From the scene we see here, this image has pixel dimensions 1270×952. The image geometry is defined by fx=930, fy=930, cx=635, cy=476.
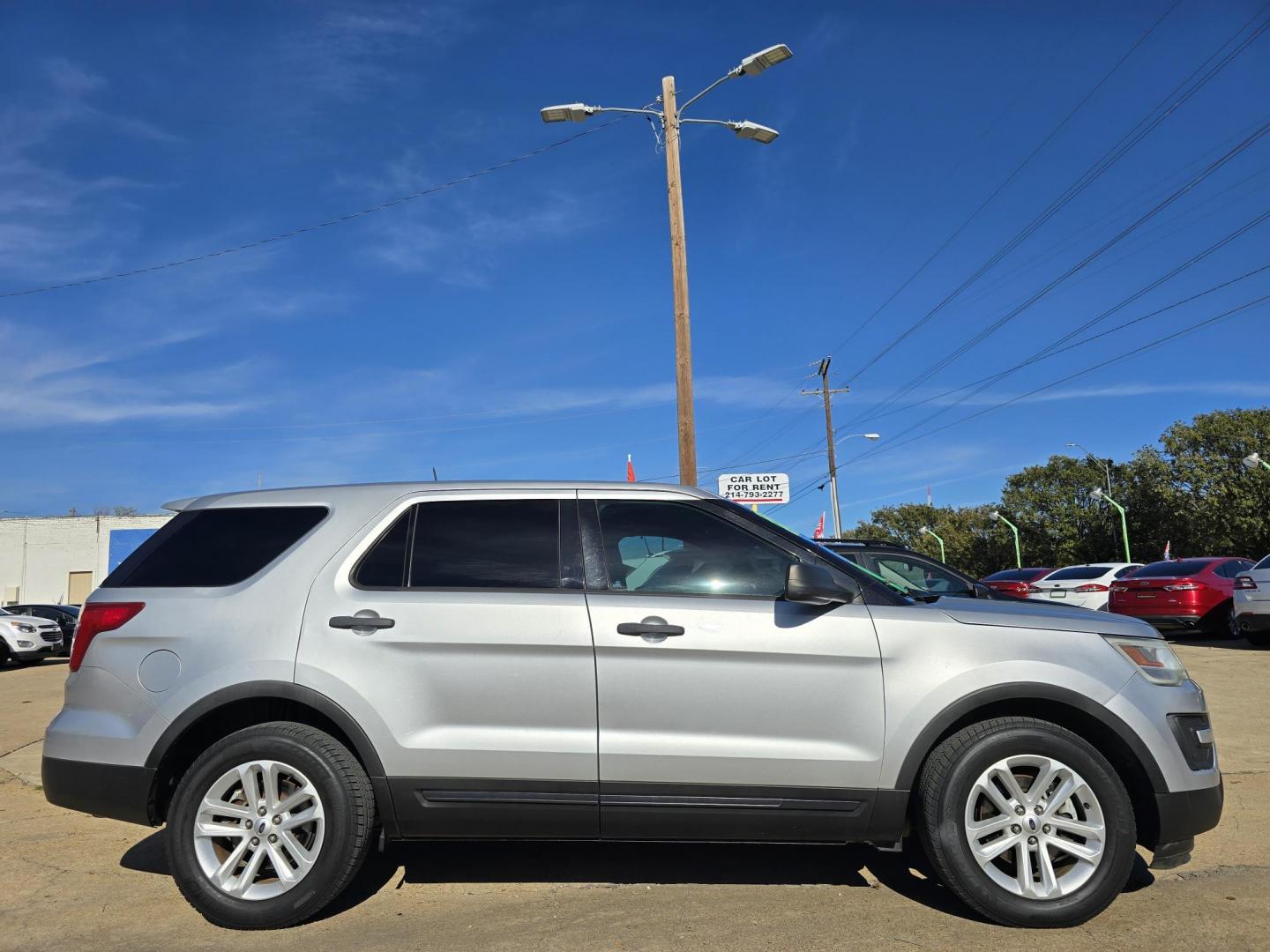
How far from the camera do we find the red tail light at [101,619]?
3902 mm

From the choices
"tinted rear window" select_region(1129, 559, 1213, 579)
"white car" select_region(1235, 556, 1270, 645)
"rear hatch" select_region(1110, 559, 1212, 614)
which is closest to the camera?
"white car" select_region(1235, 556, 1270, 645)

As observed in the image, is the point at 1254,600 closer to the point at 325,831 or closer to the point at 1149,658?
the point at 1149,658

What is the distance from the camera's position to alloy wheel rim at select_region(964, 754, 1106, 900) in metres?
3.63

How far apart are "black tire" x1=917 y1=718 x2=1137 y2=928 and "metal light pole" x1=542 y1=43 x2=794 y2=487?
7768mm

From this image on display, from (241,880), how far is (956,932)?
9.22 feet

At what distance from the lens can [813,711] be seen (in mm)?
3670

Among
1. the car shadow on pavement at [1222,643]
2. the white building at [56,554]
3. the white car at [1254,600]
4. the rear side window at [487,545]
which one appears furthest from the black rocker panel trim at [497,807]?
the white building at [56,554]

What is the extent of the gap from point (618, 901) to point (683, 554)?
4.97ft

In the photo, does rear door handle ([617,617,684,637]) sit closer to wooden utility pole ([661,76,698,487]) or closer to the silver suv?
the silver suv

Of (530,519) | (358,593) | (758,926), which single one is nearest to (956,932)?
(758,926)

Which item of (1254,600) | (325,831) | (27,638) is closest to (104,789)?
(325,831)

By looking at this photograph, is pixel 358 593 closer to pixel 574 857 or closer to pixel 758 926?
pixel 574 857

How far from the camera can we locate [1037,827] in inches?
143

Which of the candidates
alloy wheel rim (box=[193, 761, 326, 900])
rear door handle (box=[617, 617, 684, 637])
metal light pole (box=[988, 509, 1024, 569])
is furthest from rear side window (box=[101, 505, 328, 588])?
metal light pole (box=[988, 509, 1024, 569])
